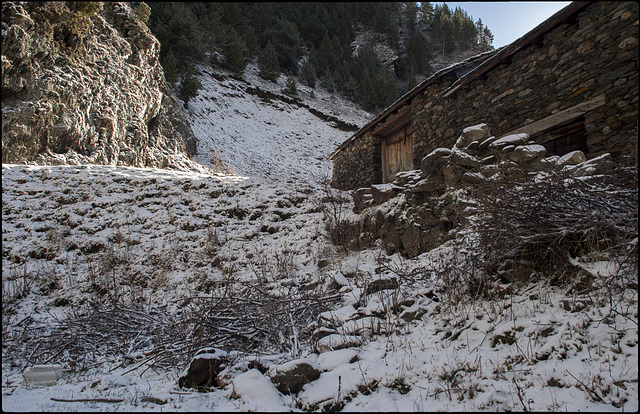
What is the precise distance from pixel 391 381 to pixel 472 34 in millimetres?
45653

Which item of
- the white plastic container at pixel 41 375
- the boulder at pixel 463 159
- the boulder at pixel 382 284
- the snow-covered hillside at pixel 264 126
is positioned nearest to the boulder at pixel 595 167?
the boulder at pixel 463 159

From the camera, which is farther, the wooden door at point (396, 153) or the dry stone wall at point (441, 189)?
the wooden door at point (396, 153)

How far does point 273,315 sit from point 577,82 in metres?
6.04

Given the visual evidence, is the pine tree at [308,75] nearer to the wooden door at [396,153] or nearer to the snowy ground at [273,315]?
the wooden door at [396,153]

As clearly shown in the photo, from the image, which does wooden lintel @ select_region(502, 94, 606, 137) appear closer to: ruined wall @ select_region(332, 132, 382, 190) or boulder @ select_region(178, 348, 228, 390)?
ruined wall @ select_region(332, 132, 382, 190)

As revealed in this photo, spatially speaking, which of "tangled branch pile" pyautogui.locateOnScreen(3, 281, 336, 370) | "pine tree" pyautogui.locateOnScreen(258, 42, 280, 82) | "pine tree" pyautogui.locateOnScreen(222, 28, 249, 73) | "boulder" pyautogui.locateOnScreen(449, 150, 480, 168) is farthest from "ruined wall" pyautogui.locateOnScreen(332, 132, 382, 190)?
"pine tree" pyautogui.locateOnScreen(258, 42, 280, 82)

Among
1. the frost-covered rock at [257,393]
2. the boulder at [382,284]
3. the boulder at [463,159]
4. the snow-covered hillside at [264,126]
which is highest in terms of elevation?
the snow-covered hillside at [264,126]

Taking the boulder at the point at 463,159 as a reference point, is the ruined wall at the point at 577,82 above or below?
above

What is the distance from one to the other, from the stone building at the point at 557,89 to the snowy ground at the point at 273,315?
2.51m

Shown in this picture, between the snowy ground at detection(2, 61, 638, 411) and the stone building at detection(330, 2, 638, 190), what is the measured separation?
2.51 metres

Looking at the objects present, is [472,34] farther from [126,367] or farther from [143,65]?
[126,367]

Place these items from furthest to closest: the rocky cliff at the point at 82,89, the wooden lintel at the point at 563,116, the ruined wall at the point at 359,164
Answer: the ruined wall at the point at 359,164 < the rocky cliff at the point at 82,89 < the wooden lintel at the point at 563,116

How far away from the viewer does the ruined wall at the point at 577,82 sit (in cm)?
450

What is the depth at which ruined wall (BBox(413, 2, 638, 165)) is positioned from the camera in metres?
4.50
